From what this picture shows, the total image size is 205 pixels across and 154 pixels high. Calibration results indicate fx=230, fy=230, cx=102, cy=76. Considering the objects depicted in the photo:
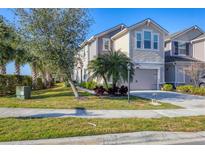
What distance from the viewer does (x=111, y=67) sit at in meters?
16.7

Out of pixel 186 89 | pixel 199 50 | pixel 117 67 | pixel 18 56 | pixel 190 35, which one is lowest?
pixel 186 89

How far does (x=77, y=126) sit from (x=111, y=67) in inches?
372

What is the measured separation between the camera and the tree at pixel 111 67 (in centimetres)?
1656

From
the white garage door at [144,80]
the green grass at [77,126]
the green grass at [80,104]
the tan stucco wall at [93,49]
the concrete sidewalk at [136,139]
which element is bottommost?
the concrete sidewalk at [136,139]

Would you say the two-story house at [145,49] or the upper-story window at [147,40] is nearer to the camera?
the two-story house at [145,49]

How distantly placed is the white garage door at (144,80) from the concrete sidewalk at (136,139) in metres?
16.1

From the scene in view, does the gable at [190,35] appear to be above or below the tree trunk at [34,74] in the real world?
above

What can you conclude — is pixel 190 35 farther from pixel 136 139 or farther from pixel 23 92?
pixel 136 139

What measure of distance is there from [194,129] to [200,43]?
2048cm

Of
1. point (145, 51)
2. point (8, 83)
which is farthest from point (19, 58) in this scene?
point (145, 51)

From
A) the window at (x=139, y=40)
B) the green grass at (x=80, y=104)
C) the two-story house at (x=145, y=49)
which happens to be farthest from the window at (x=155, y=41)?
the green grass at (x=80, y=104)

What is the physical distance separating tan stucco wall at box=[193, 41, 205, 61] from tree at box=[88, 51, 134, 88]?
41.4 ft

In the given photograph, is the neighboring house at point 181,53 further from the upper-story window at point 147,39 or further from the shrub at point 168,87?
the upper-story window at point 147,39

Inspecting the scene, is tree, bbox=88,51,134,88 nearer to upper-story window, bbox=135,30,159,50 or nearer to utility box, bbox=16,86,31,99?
utility box, bbox=16,86,31,99
